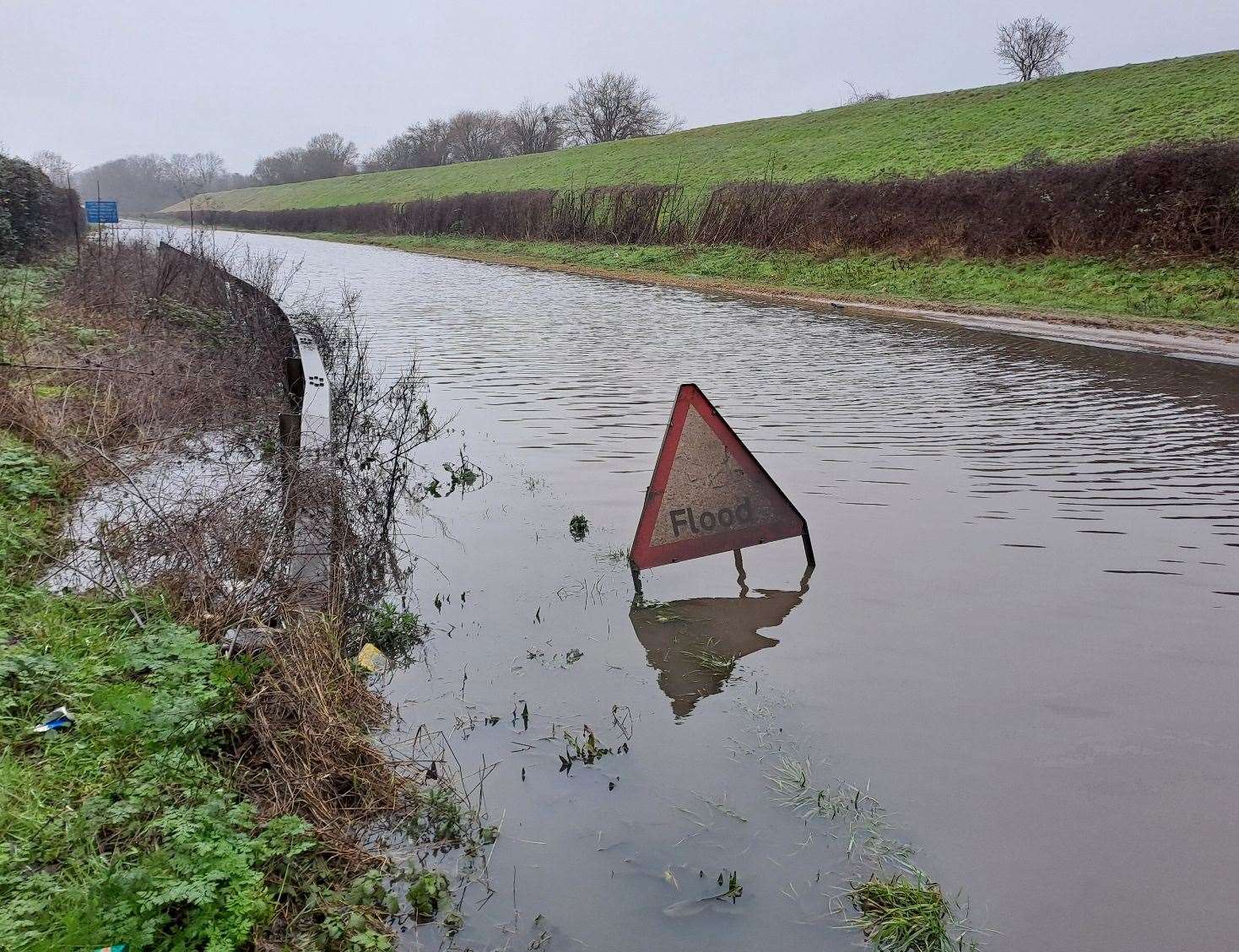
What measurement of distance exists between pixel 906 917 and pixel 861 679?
1768 millimetres

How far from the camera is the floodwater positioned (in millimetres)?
3316

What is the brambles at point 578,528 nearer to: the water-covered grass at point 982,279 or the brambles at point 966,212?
the water-covered grass at point 982,279

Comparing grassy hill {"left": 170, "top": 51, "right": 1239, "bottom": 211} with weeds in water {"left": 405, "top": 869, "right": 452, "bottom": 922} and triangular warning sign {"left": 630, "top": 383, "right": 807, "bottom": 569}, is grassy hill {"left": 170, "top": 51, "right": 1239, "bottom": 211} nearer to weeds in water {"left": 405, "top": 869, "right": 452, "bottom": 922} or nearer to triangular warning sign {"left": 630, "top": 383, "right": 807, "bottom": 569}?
triangular warning sign {"left": 630, "top": 383, "right": 807, "bottom": 569}

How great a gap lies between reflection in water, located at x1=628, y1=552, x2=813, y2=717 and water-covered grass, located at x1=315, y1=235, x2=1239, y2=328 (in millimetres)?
15520

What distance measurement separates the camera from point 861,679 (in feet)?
15.8

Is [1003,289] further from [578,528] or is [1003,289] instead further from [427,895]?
[427,895]

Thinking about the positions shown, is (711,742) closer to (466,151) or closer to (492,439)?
(492,439)

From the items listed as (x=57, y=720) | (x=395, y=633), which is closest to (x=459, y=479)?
(x=395, y=633)

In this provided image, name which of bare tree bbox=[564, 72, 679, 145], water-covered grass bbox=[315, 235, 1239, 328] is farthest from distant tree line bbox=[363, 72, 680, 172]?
water-covered grass bbox=[315, 235, 1239, 328]

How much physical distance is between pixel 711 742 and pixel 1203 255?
68.9ft

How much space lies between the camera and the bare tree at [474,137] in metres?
105

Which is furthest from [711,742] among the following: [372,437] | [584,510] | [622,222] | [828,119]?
[828,119]

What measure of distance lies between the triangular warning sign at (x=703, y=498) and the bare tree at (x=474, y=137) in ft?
343

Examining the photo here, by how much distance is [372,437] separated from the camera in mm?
8703
